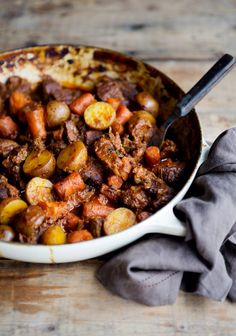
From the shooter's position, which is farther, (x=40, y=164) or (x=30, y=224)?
(x=40, y=164)

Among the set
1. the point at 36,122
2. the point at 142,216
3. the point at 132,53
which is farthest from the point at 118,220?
the point at 132,53

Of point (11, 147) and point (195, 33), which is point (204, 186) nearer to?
point (11, 147)


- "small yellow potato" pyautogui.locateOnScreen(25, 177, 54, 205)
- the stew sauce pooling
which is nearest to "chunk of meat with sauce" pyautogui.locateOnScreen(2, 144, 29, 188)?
the stew sauce pooling

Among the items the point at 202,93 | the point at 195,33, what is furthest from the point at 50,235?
the point at 195,33

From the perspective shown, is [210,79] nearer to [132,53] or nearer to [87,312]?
[87,312]

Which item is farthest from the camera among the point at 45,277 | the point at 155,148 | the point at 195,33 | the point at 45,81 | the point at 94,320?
the point at 195,33

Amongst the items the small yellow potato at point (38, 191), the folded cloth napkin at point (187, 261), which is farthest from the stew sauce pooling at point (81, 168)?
the folded cloth napkin at point (187, 261)
